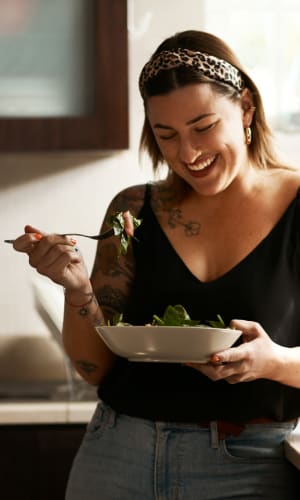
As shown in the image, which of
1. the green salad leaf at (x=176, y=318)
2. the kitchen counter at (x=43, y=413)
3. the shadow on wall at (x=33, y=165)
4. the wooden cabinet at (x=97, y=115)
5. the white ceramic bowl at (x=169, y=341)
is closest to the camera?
the white ceramic bowl at (x=169, y=341)

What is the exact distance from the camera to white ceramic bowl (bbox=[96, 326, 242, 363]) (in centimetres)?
135

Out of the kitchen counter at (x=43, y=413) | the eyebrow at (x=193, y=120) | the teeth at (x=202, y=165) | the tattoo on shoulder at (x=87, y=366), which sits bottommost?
the kitchen counter at (x=43, y=413)

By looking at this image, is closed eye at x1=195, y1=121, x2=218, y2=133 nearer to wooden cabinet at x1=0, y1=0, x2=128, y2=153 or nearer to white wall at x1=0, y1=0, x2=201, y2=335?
wooden cabinet at x1=0, y1=0, x2=128, y2=153

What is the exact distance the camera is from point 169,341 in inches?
53.8

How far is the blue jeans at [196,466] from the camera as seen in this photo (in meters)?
1.49

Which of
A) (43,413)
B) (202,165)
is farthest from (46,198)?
(202,165)

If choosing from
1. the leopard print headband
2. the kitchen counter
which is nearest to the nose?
the leopard print headband

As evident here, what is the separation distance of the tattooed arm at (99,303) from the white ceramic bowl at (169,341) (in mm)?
200

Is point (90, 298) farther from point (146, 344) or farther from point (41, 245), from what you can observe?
point (146, 344)

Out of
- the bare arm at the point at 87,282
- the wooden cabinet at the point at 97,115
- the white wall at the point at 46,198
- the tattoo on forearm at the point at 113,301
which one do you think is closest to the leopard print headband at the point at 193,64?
the bare arm at the point at 87,282

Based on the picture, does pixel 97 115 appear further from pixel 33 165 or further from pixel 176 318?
pixel 176 318

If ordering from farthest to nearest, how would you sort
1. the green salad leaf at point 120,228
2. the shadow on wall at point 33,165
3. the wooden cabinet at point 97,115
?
the shadow on wall at point 33,165
the wooden cabinet at point 97,115
the green salad leaf at point 120,228

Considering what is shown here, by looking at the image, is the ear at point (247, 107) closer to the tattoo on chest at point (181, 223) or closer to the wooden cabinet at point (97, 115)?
the tattoo on chest at point (181, 223)

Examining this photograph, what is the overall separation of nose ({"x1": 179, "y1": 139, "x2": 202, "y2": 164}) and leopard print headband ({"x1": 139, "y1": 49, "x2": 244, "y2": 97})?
12 centimetres
